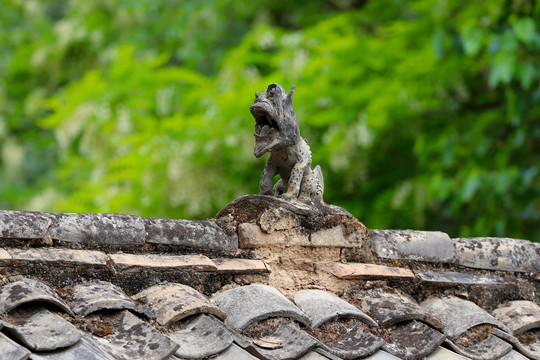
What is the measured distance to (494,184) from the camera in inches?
222

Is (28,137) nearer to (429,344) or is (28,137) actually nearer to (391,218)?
(391,218)

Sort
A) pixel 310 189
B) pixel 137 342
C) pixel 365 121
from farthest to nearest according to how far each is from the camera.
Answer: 1. pixel 365 121
2. pixel 310 189
3. pixel 137 342

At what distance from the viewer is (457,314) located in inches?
89.5

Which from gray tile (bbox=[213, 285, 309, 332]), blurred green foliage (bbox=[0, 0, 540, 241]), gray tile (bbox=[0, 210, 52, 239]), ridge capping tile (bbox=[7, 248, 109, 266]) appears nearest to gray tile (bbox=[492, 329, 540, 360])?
gray tile (bbox=[213, 285, 309, 332])

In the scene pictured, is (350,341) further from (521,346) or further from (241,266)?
(521,346)

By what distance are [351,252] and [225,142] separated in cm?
414

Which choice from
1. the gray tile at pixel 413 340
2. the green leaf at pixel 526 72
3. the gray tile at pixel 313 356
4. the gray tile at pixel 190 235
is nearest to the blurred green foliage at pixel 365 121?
the green leaf at pixel 526 72

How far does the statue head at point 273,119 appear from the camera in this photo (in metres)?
2.22

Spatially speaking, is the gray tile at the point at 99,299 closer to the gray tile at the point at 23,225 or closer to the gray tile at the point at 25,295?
the gray tile at the point at 25,295

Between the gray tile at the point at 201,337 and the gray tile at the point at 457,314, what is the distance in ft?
2.39

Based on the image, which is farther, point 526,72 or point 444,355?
point 526,72

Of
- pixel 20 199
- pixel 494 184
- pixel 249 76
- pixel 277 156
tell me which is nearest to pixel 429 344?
pixel 277 156

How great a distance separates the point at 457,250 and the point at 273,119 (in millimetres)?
799

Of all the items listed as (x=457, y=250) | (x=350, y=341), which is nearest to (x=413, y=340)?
(x=350, y=341)
